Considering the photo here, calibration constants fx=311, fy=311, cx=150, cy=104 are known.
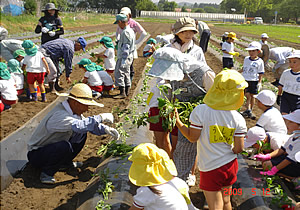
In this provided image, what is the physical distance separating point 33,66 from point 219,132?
197 inches

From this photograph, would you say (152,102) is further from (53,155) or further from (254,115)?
(254,115)

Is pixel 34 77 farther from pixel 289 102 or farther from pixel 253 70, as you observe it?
pixel 289 102

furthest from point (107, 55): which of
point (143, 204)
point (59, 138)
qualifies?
point (143, 204)

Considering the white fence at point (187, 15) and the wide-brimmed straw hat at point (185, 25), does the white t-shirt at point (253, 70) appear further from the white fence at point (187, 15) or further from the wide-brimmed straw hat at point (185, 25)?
the white fence at point (187, 15)

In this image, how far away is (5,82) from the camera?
4.75 meters

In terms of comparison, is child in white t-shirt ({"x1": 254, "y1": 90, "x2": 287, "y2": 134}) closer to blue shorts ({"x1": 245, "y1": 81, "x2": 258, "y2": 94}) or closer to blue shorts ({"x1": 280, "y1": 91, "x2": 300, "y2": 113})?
blue shorts ({"x1": 280, "y1": 91, "x2": 300, "y2": 113})

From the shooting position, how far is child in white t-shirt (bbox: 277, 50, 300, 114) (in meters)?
5.38

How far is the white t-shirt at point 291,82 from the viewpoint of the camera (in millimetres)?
5438

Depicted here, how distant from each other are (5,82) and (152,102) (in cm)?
247

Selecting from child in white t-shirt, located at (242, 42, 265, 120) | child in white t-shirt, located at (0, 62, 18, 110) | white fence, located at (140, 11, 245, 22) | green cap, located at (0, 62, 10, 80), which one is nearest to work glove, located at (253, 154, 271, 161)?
child in white t-shirt, located at (242, 42, 265, 120)

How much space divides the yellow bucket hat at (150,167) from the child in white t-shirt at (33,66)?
16.2 ft

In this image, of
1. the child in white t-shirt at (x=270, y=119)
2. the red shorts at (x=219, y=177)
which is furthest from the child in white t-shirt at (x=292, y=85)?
the red shorts at (x=219, y=177)

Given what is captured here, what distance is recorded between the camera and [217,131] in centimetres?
278

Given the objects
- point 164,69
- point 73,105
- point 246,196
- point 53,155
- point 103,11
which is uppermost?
point 103,11
